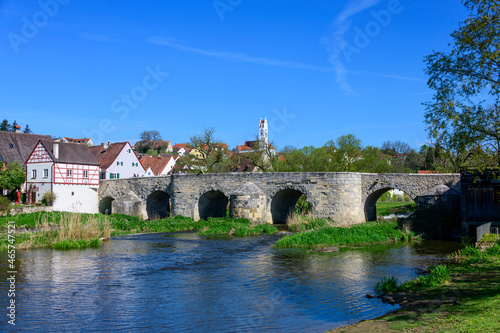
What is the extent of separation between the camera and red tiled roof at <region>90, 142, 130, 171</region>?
47812 mm

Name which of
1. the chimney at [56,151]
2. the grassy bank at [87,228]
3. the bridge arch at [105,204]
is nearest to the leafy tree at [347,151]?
the grassy bank at [87,228]

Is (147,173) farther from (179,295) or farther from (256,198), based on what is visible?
(179,295)

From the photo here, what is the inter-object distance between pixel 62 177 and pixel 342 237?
27813 mm

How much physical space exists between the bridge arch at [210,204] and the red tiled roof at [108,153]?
1612 cm

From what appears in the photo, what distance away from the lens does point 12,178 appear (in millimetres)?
→ 38125

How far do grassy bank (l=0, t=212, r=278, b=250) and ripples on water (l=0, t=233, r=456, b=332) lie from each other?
1.29 m

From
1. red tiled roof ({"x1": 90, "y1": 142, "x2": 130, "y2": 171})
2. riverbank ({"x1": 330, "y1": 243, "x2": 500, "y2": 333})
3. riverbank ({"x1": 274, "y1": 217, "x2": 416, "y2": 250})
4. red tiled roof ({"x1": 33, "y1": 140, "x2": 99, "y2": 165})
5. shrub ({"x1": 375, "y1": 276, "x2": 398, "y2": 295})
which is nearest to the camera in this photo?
riverbank ({"x1": 330, "y1": 243, "x2": 500, "y2": 333})

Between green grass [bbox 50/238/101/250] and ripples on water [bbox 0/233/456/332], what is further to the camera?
green grass [bbox 50/238/101/250]

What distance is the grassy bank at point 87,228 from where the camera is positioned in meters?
20.1

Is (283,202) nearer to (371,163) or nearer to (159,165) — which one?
(371,163)

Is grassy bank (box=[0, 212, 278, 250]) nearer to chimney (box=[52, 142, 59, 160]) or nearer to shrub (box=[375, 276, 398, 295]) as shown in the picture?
chimney (box=[52, 142, 59, 160])

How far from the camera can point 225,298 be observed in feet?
36.8

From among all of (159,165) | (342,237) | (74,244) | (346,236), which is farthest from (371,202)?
(159,165)

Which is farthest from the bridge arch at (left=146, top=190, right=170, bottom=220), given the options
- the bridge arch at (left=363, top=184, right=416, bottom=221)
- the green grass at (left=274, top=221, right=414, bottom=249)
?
the green grass at (left=274, top=221, right=414, bottom=249)
